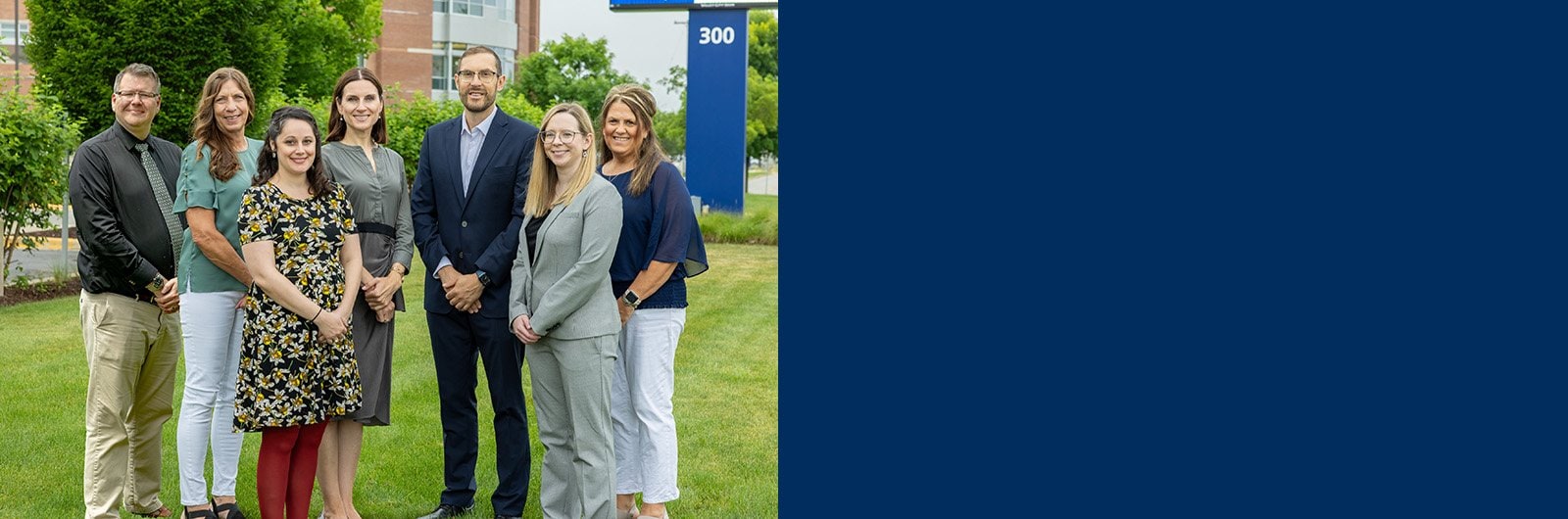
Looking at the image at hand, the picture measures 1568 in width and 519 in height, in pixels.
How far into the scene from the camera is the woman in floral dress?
427 cm

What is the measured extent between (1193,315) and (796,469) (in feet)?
2.24

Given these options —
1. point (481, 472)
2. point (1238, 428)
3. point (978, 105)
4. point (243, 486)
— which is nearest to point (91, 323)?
point (243, 486)

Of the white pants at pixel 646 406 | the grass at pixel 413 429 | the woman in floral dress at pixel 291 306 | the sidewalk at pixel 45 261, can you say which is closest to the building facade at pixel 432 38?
the sidewalk at pixel 45 261

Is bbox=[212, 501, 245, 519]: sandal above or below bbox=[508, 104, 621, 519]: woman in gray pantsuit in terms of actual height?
below

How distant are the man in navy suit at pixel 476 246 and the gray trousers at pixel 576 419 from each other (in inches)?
10.1

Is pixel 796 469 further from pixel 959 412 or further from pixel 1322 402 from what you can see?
pixel 1322 402

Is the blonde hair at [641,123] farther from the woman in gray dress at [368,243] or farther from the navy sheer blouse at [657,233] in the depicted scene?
the woman in gray dress at [368,243]

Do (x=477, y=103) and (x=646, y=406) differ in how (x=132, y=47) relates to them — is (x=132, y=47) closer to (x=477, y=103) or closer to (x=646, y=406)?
(x=477, y=103)

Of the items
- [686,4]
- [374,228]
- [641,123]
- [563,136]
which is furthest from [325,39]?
[563,136]

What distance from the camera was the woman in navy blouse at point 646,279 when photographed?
4.71 m

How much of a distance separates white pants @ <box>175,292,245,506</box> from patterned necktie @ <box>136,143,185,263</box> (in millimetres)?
281

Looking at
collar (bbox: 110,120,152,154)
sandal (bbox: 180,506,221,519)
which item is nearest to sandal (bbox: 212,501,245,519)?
sandal (bbox: 180,506,221,519)

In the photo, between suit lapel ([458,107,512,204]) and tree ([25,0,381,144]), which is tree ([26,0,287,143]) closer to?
tree ([25,0,381,144])

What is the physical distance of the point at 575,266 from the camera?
4.39m
